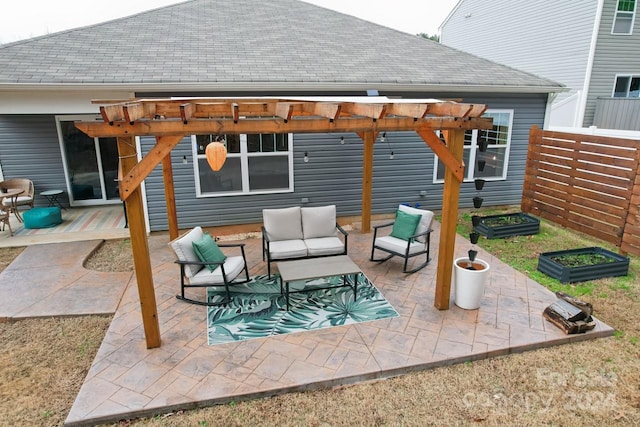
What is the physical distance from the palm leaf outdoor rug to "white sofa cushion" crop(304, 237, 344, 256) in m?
0.45

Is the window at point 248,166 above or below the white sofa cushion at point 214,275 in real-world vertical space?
above

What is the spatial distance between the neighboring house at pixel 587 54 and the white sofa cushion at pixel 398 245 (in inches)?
364

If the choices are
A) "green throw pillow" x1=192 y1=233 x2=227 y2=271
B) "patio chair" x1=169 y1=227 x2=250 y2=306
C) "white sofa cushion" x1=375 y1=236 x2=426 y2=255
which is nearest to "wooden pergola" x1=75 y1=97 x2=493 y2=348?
"patio chair" x1=169 y1=227 x2=250 y2=306

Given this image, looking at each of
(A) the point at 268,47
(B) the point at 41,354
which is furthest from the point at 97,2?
(B) the point at 41,354

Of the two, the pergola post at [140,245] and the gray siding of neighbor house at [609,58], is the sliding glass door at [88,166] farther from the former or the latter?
the gray siding of neighbor house at [609,58]

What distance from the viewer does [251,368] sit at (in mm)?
4176

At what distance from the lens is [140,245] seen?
166 inches

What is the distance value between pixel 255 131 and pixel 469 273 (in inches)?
128

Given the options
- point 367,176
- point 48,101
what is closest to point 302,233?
point 367,176

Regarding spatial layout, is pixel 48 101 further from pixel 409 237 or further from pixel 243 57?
pixel 409 237

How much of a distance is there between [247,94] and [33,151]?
5.80 meters

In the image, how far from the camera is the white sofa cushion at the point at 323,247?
20.6ft

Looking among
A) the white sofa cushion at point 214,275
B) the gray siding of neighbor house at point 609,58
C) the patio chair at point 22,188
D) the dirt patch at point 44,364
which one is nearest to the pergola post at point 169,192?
the white sofa cushion at point 214,275

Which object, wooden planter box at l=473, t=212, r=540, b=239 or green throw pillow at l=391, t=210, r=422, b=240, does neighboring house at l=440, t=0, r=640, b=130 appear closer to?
wooden planter box at l=473, t=212, r=540, b=239
